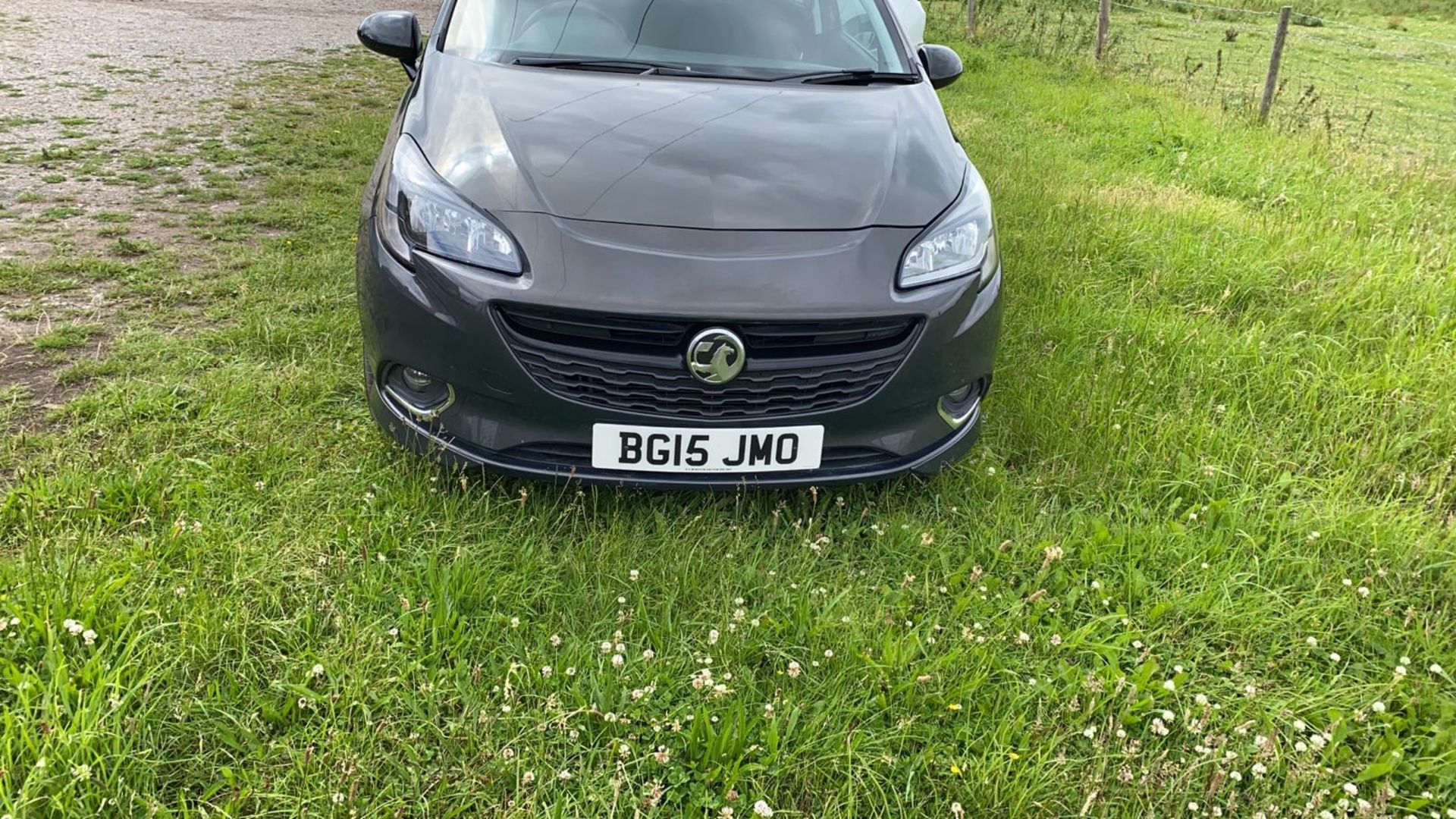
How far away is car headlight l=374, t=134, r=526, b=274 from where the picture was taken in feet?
6.31

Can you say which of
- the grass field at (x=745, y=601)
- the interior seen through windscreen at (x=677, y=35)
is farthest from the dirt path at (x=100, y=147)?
the interior seen through windscreen at (x=677, y=35)

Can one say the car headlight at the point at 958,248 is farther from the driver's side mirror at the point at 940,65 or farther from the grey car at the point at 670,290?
the driver's side mirror at the point at 940,65

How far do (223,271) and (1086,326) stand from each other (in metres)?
3.33

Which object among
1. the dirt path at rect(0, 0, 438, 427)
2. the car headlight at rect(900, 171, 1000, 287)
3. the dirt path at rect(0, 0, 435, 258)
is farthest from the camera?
the dirt path at rect(0, 0, 435, 258)

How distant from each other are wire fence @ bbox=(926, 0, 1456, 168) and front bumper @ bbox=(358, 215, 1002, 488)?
5267 mm

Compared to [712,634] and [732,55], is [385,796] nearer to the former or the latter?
[712,634]

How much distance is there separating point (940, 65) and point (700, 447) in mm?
1964

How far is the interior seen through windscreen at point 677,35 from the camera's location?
2.69 meters

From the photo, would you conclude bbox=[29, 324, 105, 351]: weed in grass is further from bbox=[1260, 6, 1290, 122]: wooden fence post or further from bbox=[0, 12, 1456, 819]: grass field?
bbox=[1260, 6, 1290, 122]: wooden fence post

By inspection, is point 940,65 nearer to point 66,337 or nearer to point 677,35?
point 677,35

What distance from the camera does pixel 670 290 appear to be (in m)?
1.84

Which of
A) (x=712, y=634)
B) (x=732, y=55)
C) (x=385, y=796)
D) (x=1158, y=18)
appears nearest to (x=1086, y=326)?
(x=732, y=55)

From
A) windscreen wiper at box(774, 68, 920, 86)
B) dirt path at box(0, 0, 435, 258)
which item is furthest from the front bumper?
dirt path at box(0, 0, 435, 258)

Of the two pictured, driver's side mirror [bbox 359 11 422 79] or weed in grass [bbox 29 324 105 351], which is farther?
driver's side mirror [bbox 359 11 422 79]
